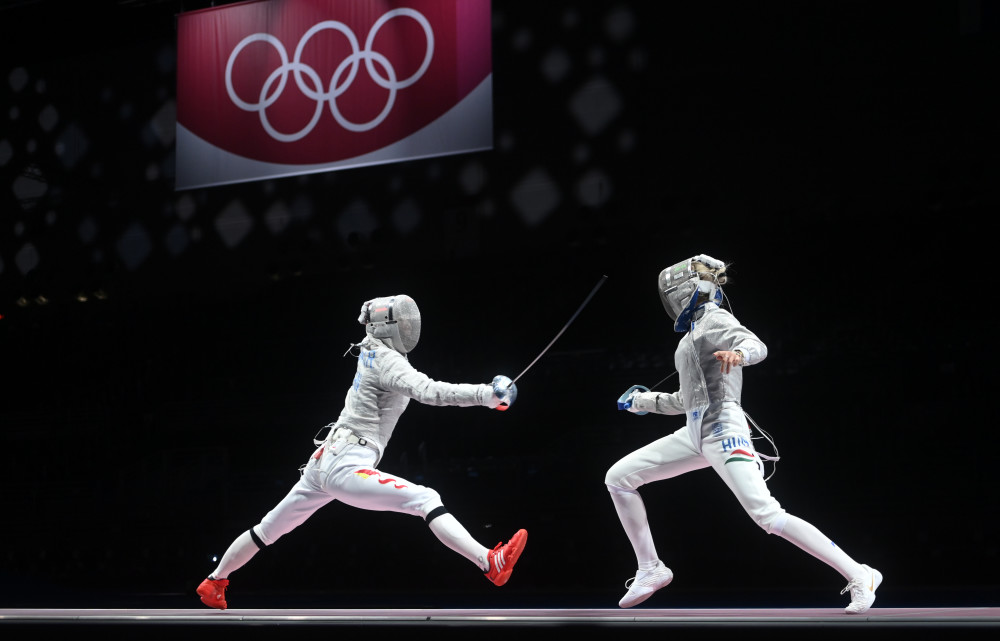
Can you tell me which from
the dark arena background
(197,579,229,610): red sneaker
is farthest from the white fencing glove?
the dark arena background

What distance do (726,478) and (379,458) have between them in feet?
4.60

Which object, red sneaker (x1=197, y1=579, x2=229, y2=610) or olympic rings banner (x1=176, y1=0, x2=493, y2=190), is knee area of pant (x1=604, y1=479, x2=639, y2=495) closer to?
red sneaker (x1=197, y1=579, x2=229, y2=610)

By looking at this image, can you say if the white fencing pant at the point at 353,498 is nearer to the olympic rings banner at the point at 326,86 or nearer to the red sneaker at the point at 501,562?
the red sneaker at the point at 501,562

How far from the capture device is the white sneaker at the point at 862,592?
3.03 meters

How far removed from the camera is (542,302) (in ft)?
23.8

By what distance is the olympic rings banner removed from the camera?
6.51m

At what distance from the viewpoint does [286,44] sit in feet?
22.4

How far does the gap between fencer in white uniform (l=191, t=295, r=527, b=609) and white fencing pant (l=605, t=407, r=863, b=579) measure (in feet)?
1.46

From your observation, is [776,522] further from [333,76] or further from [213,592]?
[333,76]

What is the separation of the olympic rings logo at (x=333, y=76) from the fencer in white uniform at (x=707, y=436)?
11.7 ft

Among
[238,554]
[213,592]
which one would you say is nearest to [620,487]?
[238,554]

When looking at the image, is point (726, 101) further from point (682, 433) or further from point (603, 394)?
point (682, 433)

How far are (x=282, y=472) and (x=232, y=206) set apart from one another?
2.33 metres

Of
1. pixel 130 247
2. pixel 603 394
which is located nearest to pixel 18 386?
pixel 130 247
